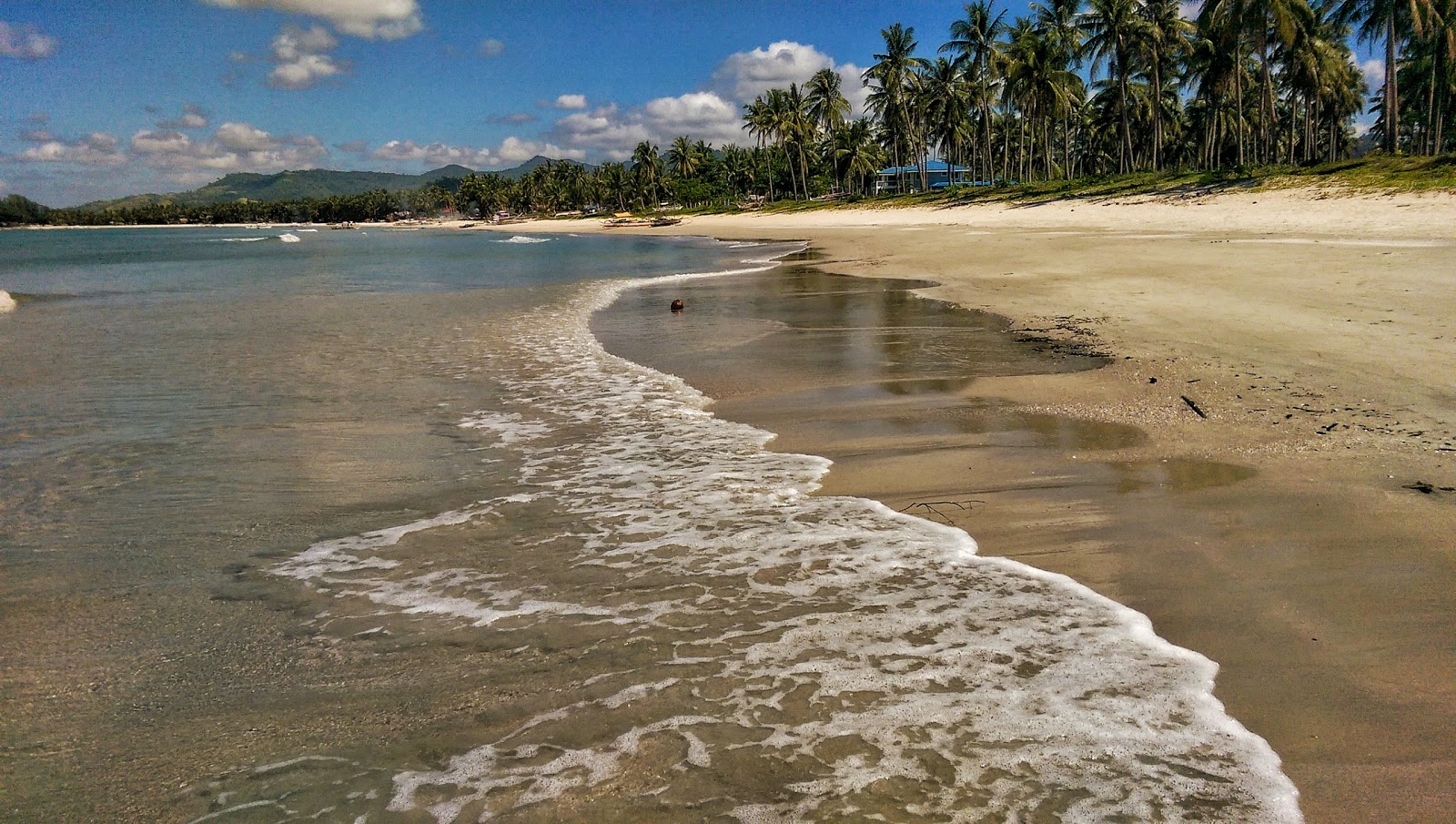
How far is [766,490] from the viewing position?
573 centimetres

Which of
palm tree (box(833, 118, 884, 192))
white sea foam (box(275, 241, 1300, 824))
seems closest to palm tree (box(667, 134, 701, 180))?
palm tree (box(833, 118, 884, 192))

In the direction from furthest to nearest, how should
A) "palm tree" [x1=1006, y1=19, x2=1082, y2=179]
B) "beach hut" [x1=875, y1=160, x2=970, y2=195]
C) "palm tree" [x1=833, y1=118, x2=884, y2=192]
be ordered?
"beach hut" [x1=875, y1=160, x2=970, y2=195], "palm tree" [x1=833, y1=118, x2=884, y2=192], "palm tree" [x1=1006, y1=19, x2=1082, y2=179]

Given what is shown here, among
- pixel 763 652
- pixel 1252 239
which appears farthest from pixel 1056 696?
pixel 1252 239

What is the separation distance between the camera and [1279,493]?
4.97 m

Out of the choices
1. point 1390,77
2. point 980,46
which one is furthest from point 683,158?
point 1390,77

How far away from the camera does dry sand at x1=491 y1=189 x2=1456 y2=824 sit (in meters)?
2.98

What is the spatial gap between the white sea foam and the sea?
15mm

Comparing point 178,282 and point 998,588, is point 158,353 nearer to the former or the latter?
point 998,588

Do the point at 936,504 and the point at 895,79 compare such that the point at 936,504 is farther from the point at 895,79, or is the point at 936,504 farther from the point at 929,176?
the point at 929,176

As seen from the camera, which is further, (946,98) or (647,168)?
(647,168)

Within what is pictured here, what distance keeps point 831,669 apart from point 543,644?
4.62 feet

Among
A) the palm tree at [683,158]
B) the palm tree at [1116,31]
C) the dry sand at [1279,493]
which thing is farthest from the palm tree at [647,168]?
the dry sand at [1279,493]

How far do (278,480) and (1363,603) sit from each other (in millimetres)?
7360

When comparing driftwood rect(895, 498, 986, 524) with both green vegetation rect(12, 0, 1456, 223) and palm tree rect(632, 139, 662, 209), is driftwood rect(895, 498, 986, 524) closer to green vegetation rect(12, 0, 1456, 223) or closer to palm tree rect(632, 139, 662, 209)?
green vegetation rect(12, 0, 1456, 223)
